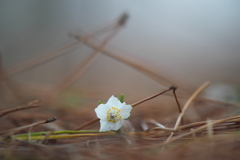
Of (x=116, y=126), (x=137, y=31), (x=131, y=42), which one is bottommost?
(x=116, y=126)

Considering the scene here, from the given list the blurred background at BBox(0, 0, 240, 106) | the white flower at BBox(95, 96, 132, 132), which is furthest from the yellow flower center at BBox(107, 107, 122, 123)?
the blurred background at BBox(0, 0, 240, 106)

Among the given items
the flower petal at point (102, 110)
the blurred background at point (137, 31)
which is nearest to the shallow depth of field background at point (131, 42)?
the blurred background at point (137, 31)

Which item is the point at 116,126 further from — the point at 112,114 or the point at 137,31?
the point at 137,31

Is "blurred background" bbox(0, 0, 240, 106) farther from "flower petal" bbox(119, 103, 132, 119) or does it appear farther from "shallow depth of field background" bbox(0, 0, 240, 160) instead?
"flower petal" bbox(119, 103, 132, 119)

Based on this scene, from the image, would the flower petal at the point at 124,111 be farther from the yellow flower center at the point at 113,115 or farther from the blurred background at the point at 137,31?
the blurred background at the point at 137,31

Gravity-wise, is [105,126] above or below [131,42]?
below

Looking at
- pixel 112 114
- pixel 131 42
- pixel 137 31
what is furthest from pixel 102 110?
pixel 137 31

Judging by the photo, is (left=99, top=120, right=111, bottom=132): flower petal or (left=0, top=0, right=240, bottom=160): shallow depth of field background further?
(left=0, top=0, right=240, bottom=160): shallow depth of field background

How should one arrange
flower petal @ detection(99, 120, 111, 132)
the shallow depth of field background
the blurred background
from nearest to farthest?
flower petal @ detection(99, 120, 111, 132), the shallow depth of field background, the blurred background

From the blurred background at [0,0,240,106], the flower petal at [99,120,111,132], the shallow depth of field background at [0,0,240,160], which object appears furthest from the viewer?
the blurred background at [0,0,240,106]
